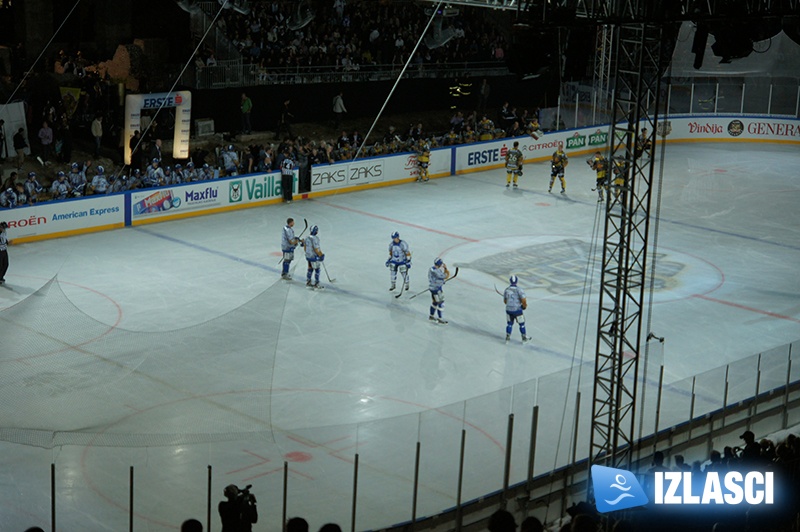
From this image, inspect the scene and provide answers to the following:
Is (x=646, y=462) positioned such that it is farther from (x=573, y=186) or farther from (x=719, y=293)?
(x=573, y=186)

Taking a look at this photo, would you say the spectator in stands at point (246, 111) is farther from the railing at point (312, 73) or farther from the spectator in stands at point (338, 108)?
the spectator in stands at point (338, 108)

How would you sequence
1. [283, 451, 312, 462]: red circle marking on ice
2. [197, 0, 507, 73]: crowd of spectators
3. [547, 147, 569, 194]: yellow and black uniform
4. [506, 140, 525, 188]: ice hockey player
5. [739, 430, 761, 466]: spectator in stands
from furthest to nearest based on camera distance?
1. [197, 0, 507, 73]: crowd of spectators
2. [506, 140, 525, 188]: ice hockey player
3. [547, 147, 569, 194]: yellow and black uniform
4. [283, 451, 312, 462]: red circle marking on ice
5. [739, 430, 761, 466]: spectator in stands

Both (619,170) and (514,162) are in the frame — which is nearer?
(619,170)

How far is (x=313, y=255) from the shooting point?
23703 millimetres

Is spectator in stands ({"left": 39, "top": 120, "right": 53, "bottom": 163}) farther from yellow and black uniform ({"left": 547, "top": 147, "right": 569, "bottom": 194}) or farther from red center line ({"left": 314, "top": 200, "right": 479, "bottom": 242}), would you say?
yellow and black uniform ({"left": 547, "top": 147, "right": 569, "bottom": 194})

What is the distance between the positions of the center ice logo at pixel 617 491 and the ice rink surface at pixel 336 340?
5.14 ft

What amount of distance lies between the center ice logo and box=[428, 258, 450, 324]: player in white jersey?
9987 mm

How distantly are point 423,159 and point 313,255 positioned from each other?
1332 centimetres

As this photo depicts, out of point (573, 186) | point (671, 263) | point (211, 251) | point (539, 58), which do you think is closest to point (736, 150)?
point (573, 186)

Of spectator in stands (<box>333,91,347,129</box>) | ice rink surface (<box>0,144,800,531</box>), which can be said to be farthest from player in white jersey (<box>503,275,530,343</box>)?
spectator in stands (<box>333,91,347,129</box>)

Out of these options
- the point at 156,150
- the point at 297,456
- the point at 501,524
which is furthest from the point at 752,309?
the point at 156,150

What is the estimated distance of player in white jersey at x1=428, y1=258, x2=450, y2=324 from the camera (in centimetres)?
2131

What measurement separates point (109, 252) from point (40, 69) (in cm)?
1043

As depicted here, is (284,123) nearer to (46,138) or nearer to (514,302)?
(46,138)
